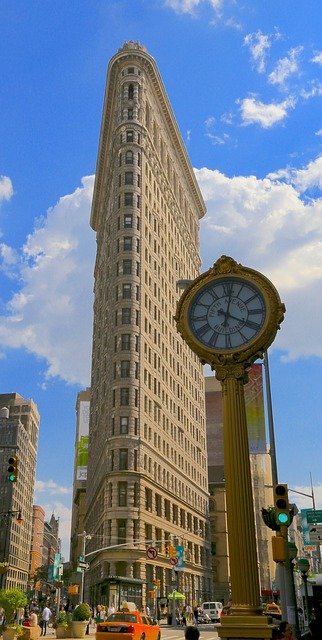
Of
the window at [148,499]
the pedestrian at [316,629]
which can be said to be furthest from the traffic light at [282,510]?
the window at [148,499]

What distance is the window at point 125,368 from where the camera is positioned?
242ft

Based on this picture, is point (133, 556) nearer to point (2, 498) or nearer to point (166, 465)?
point (166, 465)

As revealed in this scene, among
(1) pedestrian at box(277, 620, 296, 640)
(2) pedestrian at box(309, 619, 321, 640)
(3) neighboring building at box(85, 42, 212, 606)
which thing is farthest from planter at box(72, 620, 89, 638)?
(3) neighboring building at box(85, 42, 212, 606)

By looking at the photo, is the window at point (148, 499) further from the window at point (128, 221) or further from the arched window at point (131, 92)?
the arched window at point (131, 92)

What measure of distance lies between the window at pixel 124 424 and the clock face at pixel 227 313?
190 ft

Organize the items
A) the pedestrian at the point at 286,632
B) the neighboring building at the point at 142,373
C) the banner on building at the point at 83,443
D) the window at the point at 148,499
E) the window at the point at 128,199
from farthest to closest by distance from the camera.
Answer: the banner on building at the point at 83,443
the window at the point at 128,199
the window at the point at 148,499
the neighboring building at the point at 142,373
the pedestrian at the point at 286,632

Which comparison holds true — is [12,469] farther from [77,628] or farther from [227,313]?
[77,628]

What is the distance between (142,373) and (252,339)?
2427 inches

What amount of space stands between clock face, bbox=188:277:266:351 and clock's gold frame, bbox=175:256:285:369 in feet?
0.26

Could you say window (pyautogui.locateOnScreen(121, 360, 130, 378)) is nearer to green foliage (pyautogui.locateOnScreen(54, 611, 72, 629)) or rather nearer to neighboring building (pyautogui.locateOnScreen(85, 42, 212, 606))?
neighboring building (pyautogui.locateOnScreen(85, 42, 212, 606))

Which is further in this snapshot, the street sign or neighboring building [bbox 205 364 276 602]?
neighboring building [bbox 205 364 276 602]

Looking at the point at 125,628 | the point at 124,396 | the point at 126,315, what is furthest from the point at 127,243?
the point at 125,628

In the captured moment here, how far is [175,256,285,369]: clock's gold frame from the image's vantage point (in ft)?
46.4

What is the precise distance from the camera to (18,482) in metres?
161
